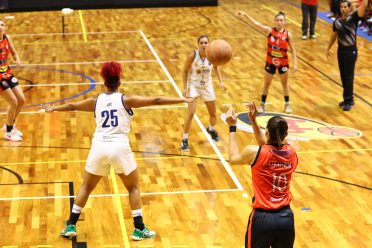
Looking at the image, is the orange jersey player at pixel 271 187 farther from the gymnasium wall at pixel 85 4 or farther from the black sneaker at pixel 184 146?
the gymnasium wall at pixel 85 4

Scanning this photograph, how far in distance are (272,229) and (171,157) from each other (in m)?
5.56

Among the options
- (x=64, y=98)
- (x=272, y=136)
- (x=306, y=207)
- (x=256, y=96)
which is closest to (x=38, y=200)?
(x=306, y=207)

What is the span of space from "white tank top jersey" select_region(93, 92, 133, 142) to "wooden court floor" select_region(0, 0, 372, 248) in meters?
1.37

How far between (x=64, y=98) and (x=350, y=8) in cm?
612

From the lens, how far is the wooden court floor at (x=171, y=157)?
A: 9.37 metres

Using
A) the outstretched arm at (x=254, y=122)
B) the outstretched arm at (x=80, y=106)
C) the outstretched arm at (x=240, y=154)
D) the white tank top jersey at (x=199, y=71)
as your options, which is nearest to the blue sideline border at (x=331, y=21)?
the white tank top jersey at (x=199, y=71)

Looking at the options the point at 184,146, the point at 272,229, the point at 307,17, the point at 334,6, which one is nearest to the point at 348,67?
the point at 184,146

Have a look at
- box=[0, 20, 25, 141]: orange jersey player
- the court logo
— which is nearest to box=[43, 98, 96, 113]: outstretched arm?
box=[0, 20, 25, 141]: orange jersey player

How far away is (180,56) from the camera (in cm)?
1998

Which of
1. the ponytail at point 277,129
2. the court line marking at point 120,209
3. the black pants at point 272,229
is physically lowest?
the court line marking at point 120,209

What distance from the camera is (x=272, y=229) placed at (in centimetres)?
669

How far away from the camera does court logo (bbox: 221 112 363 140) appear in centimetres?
1319

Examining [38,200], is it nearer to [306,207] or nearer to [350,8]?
[306,207]

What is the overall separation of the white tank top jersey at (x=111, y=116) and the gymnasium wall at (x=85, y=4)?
20703 mm
